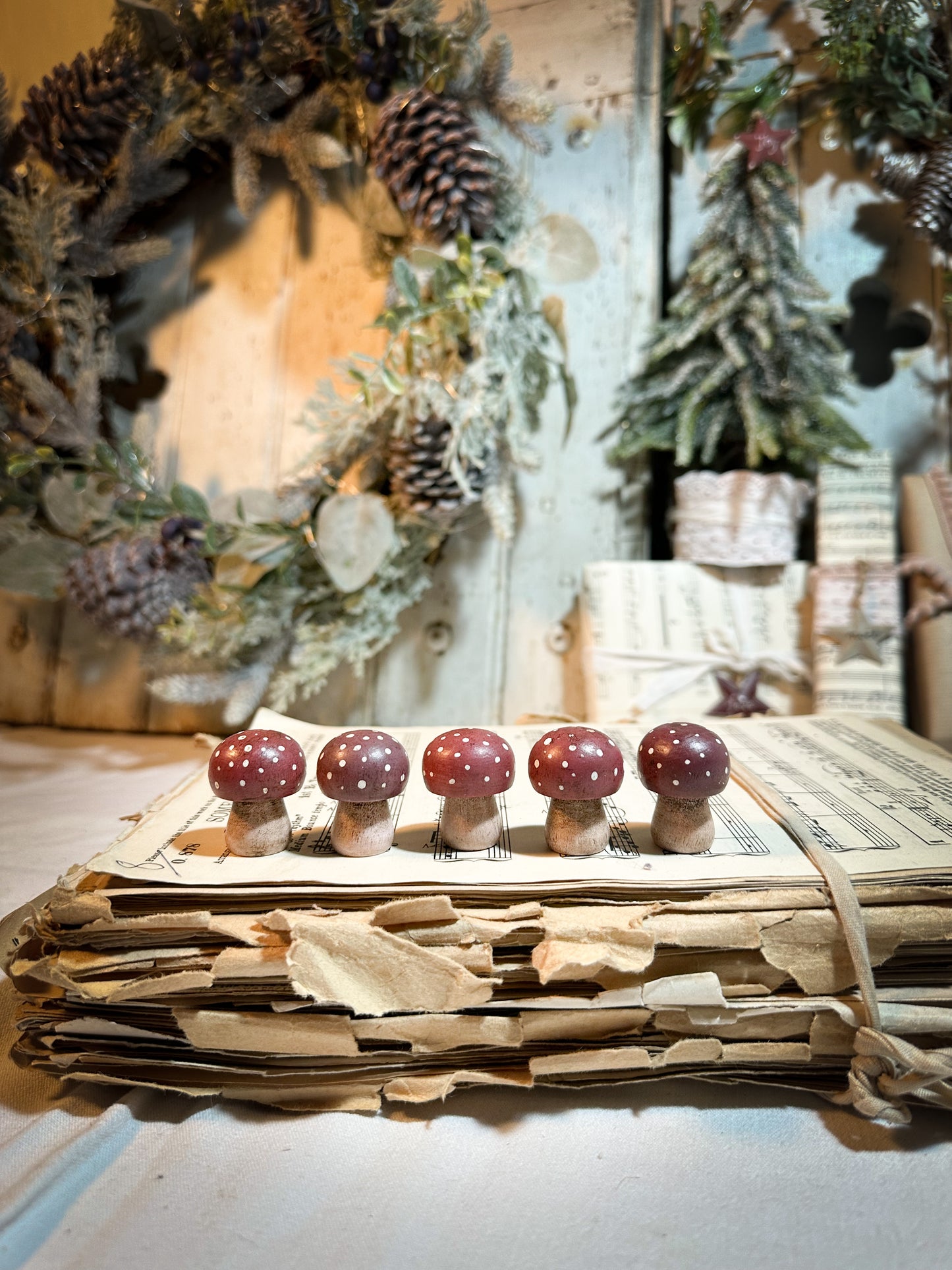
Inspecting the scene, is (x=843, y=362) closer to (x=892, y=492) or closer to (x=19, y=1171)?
(x=892, y=492)

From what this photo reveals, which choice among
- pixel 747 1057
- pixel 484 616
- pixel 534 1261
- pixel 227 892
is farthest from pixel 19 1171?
pixel 484 616

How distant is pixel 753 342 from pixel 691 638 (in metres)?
0.40

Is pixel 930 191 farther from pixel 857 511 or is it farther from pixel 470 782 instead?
pixel 470 782

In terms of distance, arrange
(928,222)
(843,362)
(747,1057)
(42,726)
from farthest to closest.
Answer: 1. (42,726)
2. (843,362)
3. (928,222)
4. (747,1057)

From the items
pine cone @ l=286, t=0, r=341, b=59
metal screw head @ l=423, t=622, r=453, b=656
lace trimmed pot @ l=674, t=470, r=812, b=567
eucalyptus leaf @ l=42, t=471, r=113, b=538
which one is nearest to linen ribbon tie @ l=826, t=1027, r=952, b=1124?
lace trimmed pot @ l=674, t=470, r=812, b=567

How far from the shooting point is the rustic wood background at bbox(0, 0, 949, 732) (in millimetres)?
1121

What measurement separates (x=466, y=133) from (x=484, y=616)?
0.64m

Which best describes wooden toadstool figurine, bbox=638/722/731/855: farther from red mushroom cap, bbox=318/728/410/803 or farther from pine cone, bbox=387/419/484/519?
pine cone, bbox=387/419/484/519

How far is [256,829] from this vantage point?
0.54 m

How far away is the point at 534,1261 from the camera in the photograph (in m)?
0.37

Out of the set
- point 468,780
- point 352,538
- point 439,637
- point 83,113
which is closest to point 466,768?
point 468,780

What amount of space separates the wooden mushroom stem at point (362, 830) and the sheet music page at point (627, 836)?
1 cm

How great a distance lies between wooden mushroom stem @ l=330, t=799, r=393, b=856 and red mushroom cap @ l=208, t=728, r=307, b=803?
4cm

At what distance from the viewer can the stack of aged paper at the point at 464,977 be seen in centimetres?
47
